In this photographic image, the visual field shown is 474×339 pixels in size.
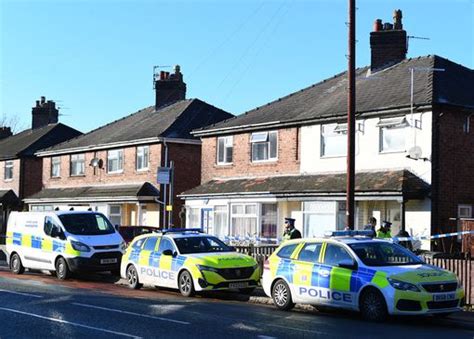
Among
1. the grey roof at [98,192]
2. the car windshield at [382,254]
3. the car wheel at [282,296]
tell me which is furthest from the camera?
the grey roof at [98,192]

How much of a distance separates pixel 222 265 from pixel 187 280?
0.94 metres

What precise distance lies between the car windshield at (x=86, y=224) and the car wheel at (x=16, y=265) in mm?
2708

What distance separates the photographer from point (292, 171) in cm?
2719

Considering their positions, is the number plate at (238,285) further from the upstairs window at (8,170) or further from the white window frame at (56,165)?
the upstairs window at (8,170)

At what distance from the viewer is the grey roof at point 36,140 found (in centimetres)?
4606

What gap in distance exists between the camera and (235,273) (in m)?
15.9

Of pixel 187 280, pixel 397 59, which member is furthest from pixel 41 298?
pixel 397 59

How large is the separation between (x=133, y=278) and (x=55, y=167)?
2590 centimetres

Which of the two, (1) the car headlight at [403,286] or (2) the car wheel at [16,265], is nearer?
(1) the car headlight at [403,286]

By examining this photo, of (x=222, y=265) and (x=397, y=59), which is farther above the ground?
(x=397, y=59)

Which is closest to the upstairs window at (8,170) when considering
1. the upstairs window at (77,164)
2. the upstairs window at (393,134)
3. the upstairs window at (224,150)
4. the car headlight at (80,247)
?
the upstairs window at (77,164)

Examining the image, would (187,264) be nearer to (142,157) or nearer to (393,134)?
(393,134)

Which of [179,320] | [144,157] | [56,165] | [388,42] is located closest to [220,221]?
[144,157]

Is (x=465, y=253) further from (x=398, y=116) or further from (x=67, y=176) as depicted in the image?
(x=67, y=176)
